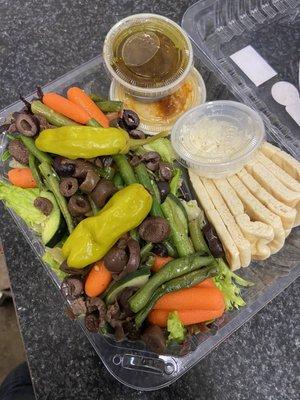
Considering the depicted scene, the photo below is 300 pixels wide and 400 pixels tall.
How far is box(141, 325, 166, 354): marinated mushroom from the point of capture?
1304 millimetres

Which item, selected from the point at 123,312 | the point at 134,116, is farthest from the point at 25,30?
the point at 123,312

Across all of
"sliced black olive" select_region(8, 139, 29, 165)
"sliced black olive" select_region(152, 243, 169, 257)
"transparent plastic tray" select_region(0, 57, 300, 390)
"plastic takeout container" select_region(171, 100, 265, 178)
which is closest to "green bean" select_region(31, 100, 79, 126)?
"sliced black olive" select_region(8, 139, 29, 165)

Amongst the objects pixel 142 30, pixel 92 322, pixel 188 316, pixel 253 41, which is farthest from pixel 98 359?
pixel 253 41

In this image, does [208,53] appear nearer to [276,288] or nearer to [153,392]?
[276,288]

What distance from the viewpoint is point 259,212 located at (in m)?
1.46

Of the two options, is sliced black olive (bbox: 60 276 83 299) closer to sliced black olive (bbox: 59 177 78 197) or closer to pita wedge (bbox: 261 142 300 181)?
sliced black olive (bbox: 59 177 78 197)

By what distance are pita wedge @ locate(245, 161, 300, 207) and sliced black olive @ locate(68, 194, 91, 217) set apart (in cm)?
50

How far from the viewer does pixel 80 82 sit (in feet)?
5.74

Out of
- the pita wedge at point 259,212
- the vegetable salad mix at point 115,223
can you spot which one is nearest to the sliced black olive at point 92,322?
the vegetable salad mix at point 115,223

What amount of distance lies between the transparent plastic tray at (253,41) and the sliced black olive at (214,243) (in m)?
0.45

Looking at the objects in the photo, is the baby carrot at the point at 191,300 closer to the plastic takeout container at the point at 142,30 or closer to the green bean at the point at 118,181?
the green bean at the point at 118,181

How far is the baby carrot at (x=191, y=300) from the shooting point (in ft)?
4.46

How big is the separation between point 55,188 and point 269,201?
61 cm

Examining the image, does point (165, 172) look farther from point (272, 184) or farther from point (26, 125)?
point (26, 125)
